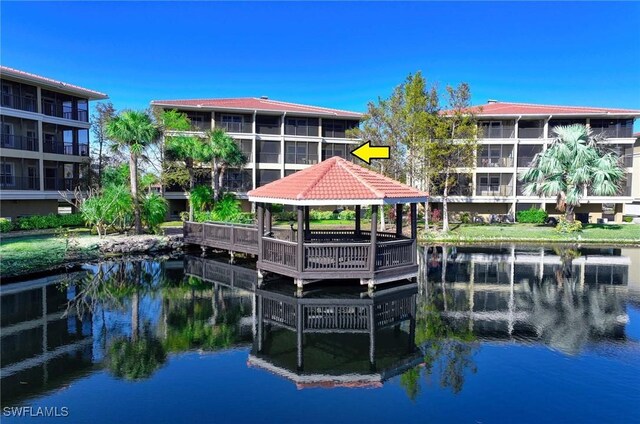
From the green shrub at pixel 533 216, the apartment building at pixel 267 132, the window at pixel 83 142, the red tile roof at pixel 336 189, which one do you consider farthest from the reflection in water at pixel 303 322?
the apartment building at pixel 267 132

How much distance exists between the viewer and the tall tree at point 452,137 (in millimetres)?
29266

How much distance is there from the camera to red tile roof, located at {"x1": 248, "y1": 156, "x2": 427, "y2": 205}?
1434 centimetres

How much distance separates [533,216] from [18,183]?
132ft

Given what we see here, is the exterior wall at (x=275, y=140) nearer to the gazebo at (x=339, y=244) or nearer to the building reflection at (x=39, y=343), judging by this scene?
the gazebo at (x=339, y=244)

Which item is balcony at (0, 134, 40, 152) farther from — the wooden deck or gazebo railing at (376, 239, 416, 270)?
gazebo railing at (376, 239, 416, 270)

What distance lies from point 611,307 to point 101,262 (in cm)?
2056

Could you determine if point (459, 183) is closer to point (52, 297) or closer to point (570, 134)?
point (570, 134)

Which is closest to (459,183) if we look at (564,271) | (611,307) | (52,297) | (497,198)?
(497,198)

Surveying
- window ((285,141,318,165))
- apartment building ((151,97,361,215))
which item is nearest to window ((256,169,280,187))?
apartment building ((151,97,361,215))

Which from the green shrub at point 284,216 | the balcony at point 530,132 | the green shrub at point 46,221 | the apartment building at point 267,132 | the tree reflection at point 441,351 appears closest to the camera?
the tree reflection at point 441,351

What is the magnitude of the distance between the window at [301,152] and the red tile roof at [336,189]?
25143mm

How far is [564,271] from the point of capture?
1838cm

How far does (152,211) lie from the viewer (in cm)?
2417

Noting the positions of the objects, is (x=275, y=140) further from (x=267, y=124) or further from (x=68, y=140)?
(x=68, y=140)
